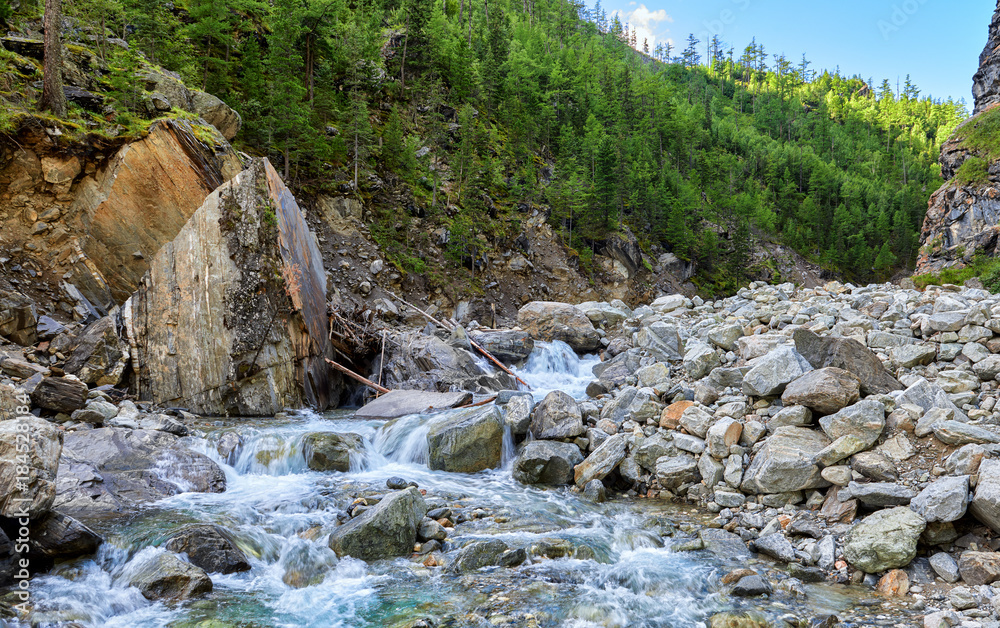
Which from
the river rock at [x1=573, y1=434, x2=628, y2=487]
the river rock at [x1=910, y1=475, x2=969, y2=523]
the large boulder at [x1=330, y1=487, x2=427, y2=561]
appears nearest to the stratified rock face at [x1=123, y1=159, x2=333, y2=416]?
the large boulder at [x1=330, y1=487, x2=427, y2=561]

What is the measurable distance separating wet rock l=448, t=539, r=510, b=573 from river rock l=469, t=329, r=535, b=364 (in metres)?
13.5

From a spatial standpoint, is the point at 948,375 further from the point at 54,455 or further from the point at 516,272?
the point at 516,272

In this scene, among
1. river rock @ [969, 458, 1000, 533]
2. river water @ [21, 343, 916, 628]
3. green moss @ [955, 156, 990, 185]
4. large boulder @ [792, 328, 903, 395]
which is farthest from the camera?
green moss @ [955, 156, 990, 185]

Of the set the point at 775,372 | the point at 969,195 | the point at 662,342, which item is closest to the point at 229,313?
the point at 775,372

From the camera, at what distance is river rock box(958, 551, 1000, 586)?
18.2ft

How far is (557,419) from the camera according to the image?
11.5m

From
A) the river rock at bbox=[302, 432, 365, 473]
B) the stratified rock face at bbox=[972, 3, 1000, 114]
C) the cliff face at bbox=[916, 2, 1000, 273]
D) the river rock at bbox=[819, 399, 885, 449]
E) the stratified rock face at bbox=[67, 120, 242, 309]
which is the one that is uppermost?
the stratified rock face at bbox=[972, 3, 1000, 114]

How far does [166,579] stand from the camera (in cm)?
575

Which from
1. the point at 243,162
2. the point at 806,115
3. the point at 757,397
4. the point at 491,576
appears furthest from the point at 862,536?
the point at 806,115

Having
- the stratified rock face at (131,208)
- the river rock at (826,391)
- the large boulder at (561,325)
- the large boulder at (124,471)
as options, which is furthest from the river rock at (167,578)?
the large boulder at (561,325)

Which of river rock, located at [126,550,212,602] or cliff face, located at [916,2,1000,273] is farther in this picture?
cliff face, located at [916,2,1000,273]

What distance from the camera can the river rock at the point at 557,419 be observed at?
36.9 ft

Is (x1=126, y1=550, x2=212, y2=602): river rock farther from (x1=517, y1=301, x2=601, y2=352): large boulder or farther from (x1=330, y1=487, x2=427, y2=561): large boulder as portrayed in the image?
(x1=517, y1=301, x2=601, y2=352): large boulder

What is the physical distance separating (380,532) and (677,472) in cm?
565
